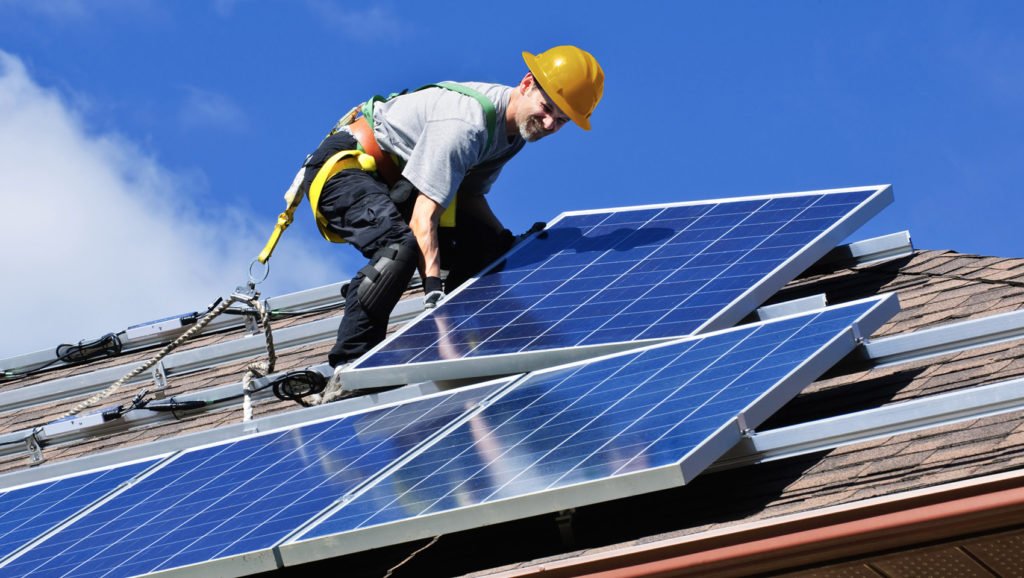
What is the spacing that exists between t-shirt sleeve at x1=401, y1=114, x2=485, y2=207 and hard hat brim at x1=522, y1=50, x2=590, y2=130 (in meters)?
0.46

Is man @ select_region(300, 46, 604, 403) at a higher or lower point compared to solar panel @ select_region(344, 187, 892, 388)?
higher

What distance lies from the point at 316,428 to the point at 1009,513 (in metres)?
3.80

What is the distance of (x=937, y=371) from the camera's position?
6.94 meters

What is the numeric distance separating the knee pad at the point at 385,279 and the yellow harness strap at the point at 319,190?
0.64 m

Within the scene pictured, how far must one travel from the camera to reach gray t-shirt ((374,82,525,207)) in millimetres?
8617

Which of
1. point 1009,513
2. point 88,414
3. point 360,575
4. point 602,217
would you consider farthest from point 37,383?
point 1009,513

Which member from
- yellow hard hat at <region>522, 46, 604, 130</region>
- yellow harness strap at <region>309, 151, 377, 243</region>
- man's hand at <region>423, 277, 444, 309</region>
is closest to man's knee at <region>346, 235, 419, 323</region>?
man's hand at <region>423, 277, 444, 309</region>

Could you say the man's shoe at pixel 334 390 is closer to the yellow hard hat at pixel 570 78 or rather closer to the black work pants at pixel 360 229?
the black work pants at pixel 360 229

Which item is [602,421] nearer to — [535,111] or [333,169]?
[535,111]

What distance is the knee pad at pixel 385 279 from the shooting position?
8.57 metres

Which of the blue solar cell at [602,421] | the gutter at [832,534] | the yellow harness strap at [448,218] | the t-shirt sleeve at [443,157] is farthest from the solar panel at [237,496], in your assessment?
the yellow harness strap at [448,218]

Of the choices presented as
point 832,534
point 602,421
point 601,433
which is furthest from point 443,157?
point 832,534

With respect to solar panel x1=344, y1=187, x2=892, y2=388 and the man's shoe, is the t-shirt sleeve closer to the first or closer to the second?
solar panel x1=344, y1=187, x2=892, y2=388

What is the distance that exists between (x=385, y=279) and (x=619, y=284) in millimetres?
1312
